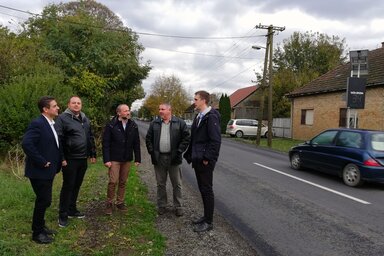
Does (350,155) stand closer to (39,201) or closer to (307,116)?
(39,201)

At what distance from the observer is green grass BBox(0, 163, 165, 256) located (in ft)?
15.1

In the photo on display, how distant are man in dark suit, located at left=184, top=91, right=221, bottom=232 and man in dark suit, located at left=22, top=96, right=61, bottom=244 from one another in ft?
6.26

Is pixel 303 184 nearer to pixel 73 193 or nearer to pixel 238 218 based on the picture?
pixel 238 218

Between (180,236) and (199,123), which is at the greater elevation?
(199,123)

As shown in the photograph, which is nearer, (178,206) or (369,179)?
(178,206)

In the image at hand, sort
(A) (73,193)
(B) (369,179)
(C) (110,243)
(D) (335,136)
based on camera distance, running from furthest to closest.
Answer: (D) (335,136)
(B) (369,179)
(A) (73,193)
(C) (110,243)

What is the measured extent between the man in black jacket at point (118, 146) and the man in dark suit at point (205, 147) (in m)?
1.10

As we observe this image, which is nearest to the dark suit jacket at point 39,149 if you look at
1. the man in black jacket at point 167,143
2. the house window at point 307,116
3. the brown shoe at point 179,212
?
the man in black jacket at point 167,143

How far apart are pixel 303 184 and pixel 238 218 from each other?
3895mm

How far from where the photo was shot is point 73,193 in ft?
19.6

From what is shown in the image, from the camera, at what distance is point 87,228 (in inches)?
215

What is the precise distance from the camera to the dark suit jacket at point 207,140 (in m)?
5.41

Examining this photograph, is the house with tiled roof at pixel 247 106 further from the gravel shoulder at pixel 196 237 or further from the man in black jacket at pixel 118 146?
the man in black jacket at pixel 118 146

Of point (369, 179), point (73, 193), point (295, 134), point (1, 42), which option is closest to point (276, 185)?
point (369, 179)
